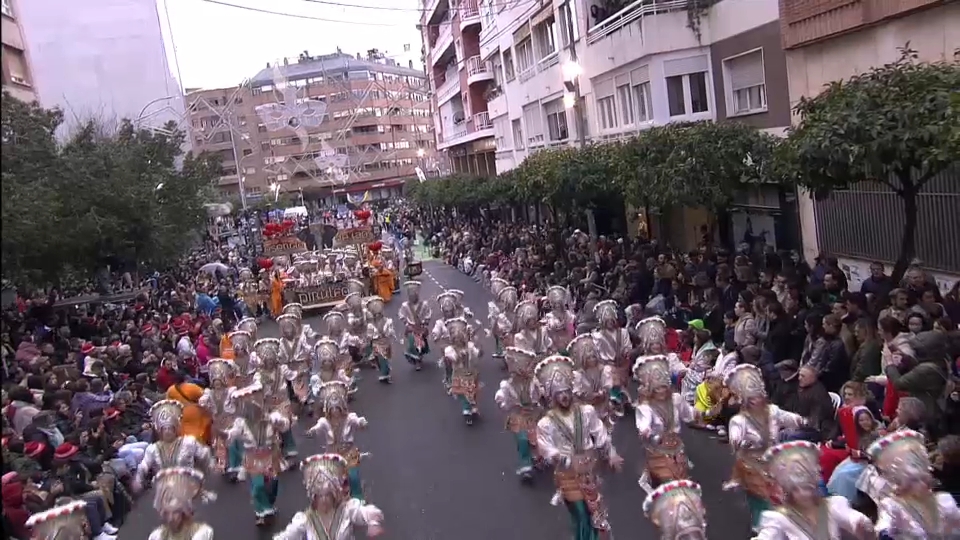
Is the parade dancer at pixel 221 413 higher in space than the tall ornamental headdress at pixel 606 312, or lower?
lower

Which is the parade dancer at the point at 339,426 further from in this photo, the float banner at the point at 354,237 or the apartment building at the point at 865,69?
the float banner at the point at 354,237

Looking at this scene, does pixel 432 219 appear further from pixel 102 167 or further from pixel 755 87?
pixel 755 87

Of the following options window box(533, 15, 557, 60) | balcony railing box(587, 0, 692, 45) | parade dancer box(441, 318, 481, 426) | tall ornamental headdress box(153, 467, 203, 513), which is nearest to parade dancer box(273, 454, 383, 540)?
tall ornamental headdress box(153, 467, 203, 513)

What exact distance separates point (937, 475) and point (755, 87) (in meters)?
12.2

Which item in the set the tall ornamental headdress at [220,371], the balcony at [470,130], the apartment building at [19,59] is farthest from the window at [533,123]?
the tall ornamental headdress at [220,371]

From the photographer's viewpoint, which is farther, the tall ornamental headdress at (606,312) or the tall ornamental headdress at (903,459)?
the tall ornamental headdress at (606,312)

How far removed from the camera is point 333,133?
87312 mm

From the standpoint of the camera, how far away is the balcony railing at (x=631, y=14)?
19406mm

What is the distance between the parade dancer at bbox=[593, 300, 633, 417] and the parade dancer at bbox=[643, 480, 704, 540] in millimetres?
5633

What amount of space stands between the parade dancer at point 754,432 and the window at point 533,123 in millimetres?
27205

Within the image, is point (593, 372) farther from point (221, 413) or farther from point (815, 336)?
point (221, 413)

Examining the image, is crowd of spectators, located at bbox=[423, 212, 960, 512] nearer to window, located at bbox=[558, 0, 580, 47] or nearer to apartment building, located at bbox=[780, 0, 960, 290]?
apartment building, located at bbox=[780, 0, 960, 290]

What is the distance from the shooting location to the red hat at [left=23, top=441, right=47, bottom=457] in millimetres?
10297

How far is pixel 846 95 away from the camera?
925 centimetres
